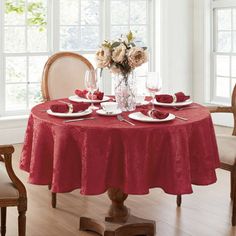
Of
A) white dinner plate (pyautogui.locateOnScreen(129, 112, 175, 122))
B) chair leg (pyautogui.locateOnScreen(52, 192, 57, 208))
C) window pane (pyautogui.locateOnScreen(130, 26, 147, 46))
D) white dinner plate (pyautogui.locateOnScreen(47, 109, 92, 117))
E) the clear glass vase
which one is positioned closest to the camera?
white dinner plate (pyautogui.locateOnScreen(129, 112, 175, 122))

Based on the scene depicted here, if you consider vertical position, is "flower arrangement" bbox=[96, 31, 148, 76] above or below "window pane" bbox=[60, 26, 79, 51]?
below

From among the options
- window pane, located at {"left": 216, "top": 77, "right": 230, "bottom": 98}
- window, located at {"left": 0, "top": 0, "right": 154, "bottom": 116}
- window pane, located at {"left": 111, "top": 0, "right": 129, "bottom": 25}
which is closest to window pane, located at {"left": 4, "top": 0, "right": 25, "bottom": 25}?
window, located at {"left": 0, "top": 0, "right": 154, "bottom": 116}

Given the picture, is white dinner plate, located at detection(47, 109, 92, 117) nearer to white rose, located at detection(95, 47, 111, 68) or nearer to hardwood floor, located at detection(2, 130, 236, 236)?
white rose, located at detection(95, 47, 111, 68)

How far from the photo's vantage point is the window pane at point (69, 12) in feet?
21.6

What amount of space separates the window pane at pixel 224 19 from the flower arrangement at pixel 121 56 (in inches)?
153

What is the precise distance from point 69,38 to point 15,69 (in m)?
0.78

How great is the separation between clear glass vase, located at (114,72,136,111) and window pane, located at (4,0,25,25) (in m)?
3.12

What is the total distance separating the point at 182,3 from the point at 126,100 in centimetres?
404

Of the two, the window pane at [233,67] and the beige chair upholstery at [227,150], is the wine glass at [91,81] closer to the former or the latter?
the beige chair upholstery at [227,150]

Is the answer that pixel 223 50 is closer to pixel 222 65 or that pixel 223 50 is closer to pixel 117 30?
pixel 222 65

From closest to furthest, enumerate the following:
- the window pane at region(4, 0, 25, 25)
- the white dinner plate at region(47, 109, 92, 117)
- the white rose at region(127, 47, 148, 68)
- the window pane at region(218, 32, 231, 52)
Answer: the white dinner plate at region(47, 109, 92, 117) < the white rose at region(127, 47, 148, 68) < the window pane at region(4, 0, 25, 25) < the window pane at region(218, 32, 231, 52)

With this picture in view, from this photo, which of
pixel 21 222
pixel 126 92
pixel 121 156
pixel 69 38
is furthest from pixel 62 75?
pixel 69 38

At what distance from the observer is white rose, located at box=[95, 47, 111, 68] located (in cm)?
338

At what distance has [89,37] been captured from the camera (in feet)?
22.4
